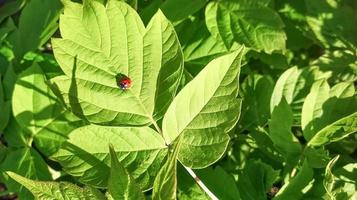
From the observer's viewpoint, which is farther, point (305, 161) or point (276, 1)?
point (276, 1)

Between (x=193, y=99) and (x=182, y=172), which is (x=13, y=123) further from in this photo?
(x=193, y=99)

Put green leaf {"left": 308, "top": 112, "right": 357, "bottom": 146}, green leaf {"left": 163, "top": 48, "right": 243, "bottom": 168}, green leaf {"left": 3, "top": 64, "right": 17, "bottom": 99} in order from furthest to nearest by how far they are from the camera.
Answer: green leaf {"left": 3, "top": 64, "right": 17, "bottom": 99}, green leaf {"left": 308, "top": 112, "right": 357, "bottom": 146}, green leaf {"left": 163, "top": 48, "right": 243, "bottom": 168}

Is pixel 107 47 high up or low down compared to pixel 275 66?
up

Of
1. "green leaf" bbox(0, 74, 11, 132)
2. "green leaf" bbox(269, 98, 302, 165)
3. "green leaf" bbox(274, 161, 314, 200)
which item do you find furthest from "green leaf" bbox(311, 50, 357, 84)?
"green leaf" bbox(0, 74, 11, 132)

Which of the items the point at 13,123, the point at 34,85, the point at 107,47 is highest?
the point at 107,47

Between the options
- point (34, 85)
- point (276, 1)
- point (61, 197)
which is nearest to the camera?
point (61, 197)

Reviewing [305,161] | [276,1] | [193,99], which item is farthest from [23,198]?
[276,1]

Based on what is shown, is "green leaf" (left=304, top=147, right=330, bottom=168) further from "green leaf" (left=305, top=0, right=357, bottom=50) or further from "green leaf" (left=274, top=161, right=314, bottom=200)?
"green leaf" (left=305, top=0, right=357, bottom=50)

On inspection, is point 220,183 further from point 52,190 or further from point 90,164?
point 52,190
